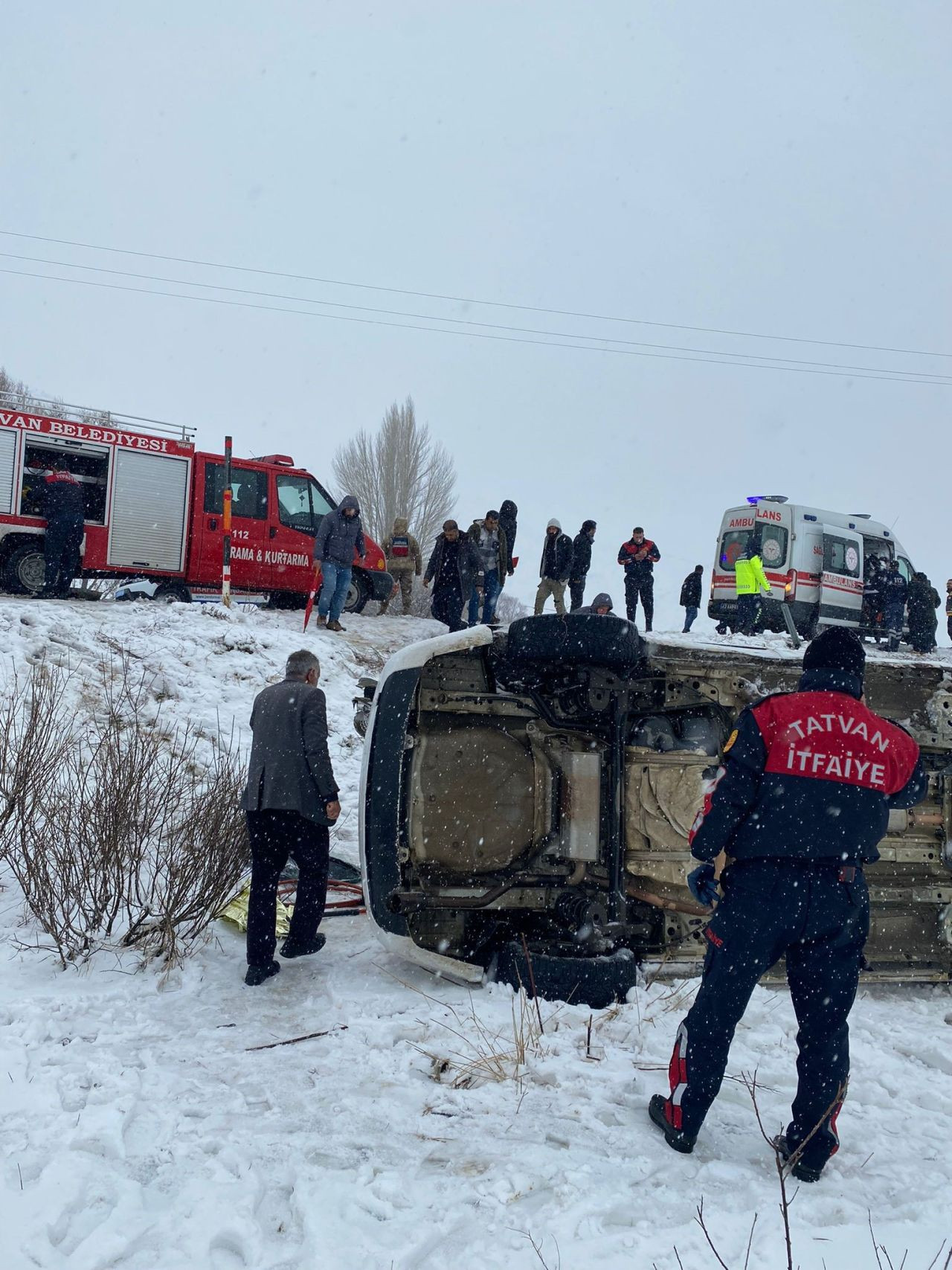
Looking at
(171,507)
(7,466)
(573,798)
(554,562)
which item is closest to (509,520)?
(554,562)

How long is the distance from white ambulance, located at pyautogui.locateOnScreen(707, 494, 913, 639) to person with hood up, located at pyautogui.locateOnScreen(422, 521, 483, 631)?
20.5 ft

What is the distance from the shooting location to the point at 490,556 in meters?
12.6

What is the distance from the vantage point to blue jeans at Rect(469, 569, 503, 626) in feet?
40.8

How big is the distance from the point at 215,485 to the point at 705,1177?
11990 millimetres

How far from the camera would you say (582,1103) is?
313 cm

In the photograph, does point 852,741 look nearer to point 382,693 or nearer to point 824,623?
point 382,693

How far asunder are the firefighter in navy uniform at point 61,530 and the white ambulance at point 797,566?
10.3m

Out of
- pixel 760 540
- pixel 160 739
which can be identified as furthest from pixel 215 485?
→ pixel 760 540

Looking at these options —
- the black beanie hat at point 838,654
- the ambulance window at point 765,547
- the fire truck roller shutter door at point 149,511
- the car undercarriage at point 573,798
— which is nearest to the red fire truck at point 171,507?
the fire truck roller shutter door at point 149,511

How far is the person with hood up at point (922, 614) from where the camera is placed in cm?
1584

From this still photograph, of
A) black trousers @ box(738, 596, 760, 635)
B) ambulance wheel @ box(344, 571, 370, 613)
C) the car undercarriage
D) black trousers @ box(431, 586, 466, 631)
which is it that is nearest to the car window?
ambulance wheel @ box(344, 571, 370, 613)

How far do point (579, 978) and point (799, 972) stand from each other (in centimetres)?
144

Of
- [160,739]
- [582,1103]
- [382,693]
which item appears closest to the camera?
[582,1103]

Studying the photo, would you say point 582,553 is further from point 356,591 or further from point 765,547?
point 765,547
